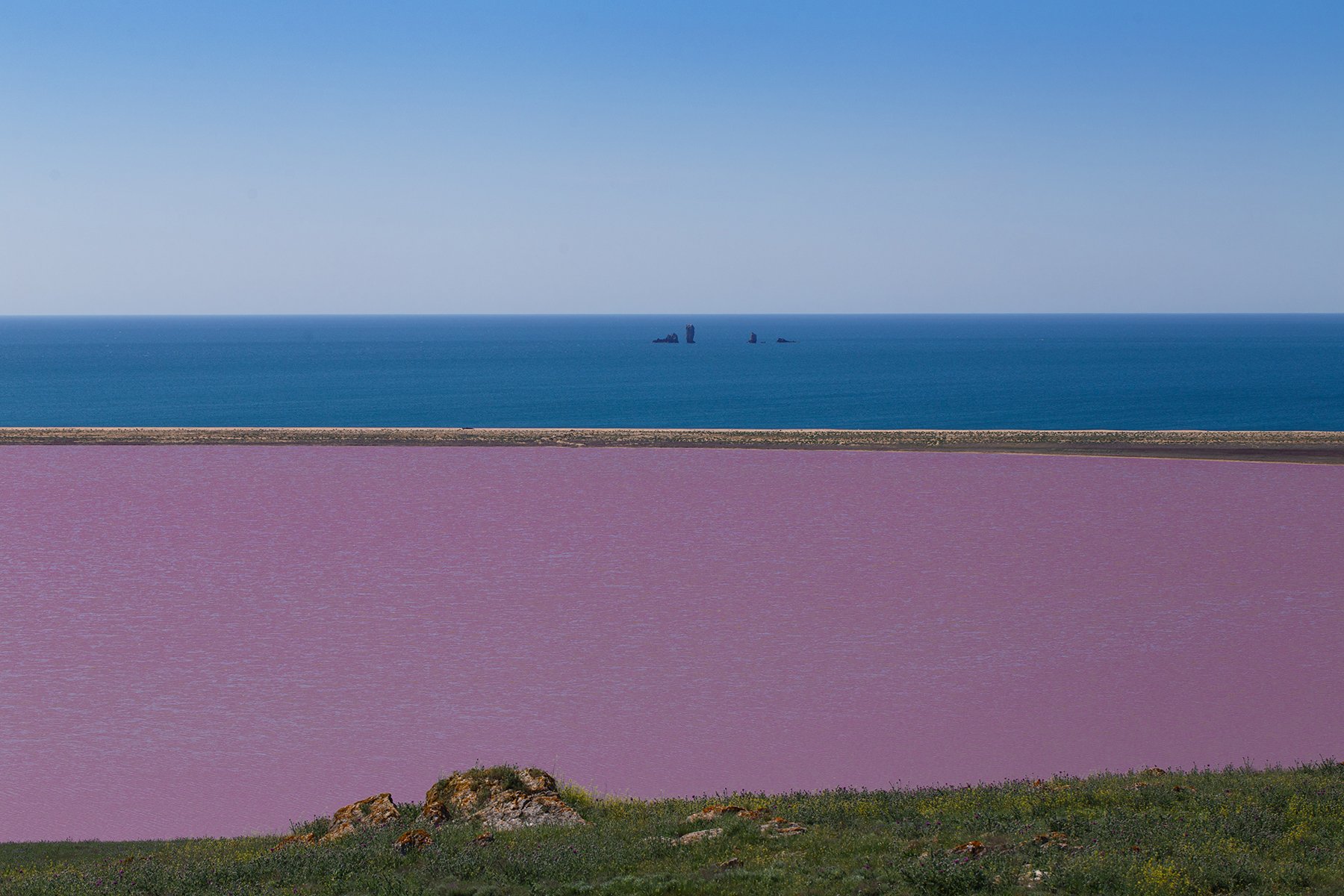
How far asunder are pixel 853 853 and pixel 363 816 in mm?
5129

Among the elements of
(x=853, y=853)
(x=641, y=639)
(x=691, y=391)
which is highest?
(x=853, y=853)

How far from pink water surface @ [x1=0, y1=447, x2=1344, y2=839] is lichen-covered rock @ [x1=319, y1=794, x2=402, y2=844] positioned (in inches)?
73.5

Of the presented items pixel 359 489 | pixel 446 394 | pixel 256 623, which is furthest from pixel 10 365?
pixel 256 623

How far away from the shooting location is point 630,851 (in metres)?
10.8

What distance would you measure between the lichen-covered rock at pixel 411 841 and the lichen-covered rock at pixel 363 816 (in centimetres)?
88

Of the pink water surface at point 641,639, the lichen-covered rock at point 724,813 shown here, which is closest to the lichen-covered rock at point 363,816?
the pink water surface at point 641,639

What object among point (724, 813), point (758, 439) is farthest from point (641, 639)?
point (758, 439)

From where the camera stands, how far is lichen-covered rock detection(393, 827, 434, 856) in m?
11.1

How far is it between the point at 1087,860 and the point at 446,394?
101908mm

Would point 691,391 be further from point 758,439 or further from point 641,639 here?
point 641,639

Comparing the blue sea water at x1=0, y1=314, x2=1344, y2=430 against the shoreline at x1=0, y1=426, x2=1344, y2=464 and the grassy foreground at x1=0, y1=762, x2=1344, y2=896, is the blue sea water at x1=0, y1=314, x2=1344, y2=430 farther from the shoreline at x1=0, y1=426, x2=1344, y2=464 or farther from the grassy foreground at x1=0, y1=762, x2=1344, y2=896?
the grassy foreground at x1=0, y1=762, x2=1344, y2=896

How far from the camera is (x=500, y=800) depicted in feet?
42.3

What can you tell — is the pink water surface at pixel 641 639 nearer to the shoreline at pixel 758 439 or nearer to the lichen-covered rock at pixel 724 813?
the lichen-covered rock at pixel 724 813

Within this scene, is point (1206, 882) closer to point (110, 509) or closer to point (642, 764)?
point (642, 764)
